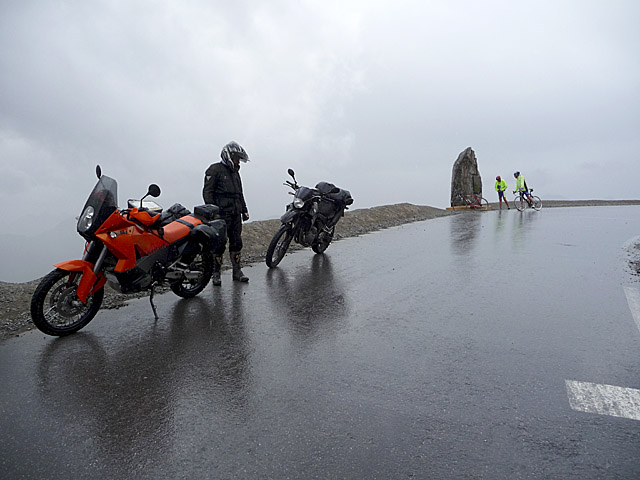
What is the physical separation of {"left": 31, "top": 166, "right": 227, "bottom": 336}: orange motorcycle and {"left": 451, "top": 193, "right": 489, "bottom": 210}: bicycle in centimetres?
2885

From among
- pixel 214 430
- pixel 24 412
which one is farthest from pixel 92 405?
pixel 214 430

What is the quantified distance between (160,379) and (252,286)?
3.55 metres

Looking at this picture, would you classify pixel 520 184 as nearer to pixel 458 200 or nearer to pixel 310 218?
pixel 458 200

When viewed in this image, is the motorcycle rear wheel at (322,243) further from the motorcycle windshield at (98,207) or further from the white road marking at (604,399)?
the white road marking at (604,399)

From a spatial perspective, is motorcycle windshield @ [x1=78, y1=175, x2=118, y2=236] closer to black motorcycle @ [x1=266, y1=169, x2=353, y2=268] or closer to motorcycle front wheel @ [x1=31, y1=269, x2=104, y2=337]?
motorcycle front wheel @ [x1=31, y1=269, x2=104, y2=337]

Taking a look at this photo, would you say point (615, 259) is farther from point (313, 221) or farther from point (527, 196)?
point (527, 196)

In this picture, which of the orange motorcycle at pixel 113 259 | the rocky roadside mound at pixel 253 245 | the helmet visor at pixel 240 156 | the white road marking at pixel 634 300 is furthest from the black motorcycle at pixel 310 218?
the white road marking at pixel 634 300

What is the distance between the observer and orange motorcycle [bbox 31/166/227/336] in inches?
198

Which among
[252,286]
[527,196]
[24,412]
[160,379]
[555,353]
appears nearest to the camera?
[24,412]

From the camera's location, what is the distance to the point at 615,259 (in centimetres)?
967

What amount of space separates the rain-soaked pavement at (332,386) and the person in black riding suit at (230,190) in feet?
3.72

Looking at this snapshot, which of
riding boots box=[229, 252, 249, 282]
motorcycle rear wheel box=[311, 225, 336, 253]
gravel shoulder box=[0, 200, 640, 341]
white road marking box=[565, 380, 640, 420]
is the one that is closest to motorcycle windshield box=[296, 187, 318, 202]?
motorcycle rear wheel box=[311, 225, 336, 253]

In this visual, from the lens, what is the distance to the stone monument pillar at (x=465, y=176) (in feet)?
110

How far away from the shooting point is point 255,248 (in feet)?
38.3
